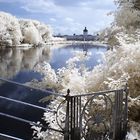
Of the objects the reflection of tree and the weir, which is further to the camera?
the reflection of tree

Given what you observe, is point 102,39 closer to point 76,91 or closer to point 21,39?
point 76,91

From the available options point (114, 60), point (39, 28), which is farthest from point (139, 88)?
point (39, 28)

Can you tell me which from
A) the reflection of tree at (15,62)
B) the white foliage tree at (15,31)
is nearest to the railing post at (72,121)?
the reflection of tree at (15,62)

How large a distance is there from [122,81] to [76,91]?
1322mm

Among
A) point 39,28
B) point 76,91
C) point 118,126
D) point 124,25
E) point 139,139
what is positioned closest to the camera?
point 118,126

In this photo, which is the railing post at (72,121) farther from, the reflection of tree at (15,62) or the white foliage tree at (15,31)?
the white foliage tree at (15,31)

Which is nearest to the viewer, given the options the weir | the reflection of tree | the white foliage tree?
the weir

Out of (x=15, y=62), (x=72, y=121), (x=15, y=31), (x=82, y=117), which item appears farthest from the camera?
(x=15, y=31)

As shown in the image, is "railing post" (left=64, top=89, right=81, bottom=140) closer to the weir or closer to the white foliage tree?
the weir

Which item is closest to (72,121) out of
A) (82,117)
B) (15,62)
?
(82,117)

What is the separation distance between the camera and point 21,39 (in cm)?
7838

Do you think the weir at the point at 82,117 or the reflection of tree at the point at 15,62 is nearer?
the weir at the point at 82,117

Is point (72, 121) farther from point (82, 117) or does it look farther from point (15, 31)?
point (15, 31)

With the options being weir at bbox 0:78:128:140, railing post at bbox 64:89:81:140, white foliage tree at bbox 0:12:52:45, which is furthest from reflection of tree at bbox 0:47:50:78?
railing post at bbox 64:89:81:140
